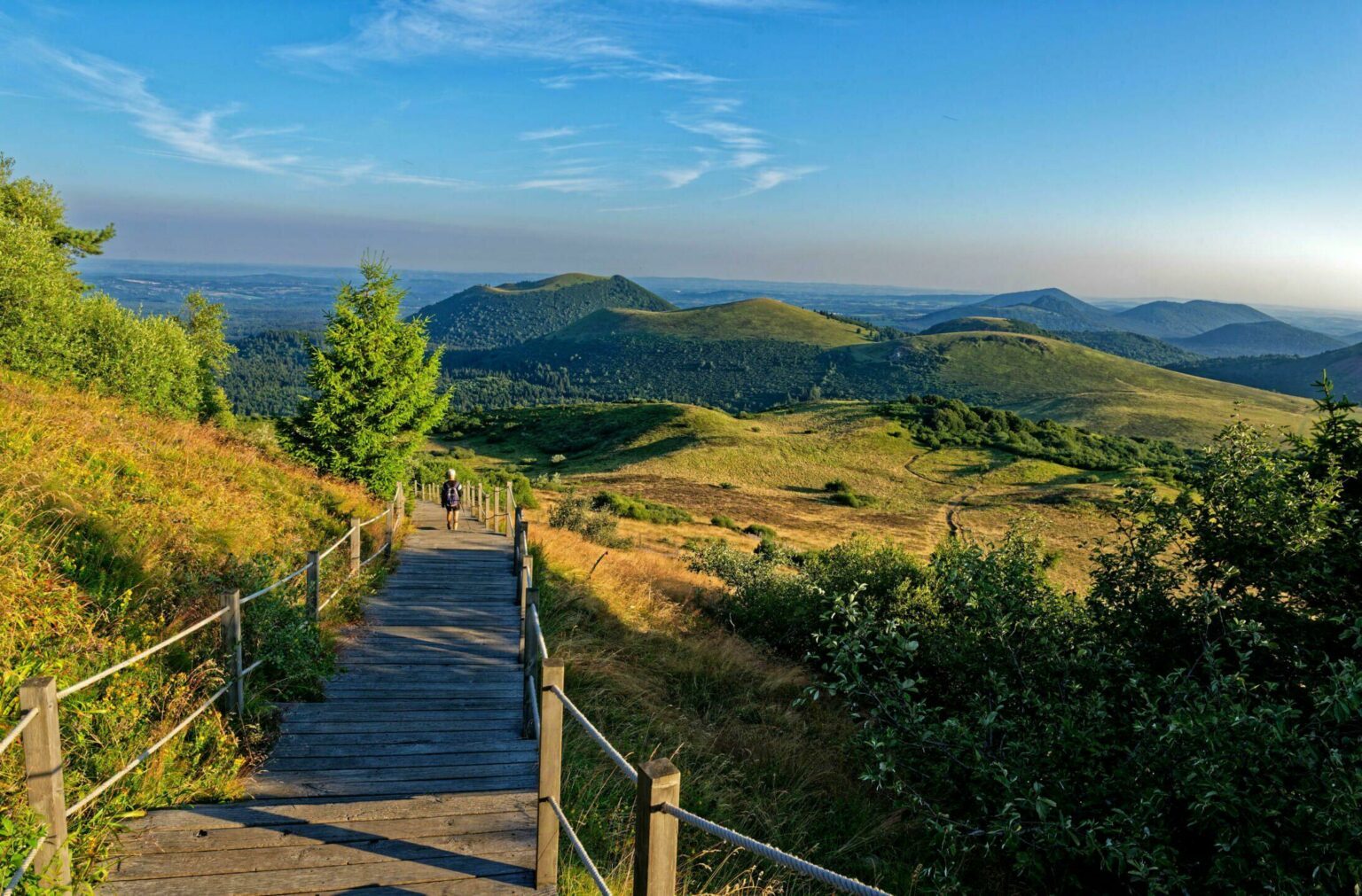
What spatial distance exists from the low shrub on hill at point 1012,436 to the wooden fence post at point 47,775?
77.5 m

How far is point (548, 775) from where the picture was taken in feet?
13.1

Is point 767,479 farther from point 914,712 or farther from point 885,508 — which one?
point 914,712

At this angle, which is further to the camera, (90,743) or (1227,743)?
(90,743)

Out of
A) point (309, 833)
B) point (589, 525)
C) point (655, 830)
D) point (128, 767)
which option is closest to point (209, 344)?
point (589, 525)

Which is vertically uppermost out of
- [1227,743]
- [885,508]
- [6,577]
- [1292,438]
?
[1292,438]

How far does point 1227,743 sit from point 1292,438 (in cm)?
478

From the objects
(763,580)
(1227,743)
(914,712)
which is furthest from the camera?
(763,580)

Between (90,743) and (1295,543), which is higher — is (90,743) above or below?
below

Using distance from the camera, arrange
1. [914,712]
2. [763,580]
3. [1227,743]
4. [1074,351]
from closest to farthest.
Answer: [1227,743] < [914,712] < [763,580] < [1074,351]

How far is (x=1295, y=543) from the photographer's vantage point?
5969mm

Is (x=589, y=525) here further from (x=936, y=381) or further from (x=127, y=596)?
(x=936, y=381)

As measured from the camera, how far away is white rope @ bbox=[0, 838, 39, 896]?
2.93 metres

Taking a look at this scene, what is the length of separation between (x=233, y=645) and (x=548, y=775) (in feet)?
10.7

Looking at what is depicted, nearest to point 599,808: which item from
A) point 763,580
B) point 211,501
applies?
point 211,501
